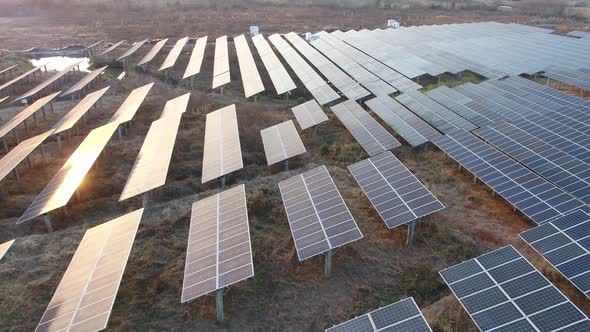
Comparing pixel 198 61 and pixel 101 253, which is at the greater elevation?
pixel 198 61

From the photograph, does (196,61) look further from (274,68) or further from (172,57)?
(274,68)

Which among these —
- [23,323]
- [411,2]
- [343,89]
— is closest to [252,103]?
[343,89]

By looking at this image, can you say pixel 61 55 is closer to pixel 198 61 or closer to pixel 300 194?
pixel 198 61

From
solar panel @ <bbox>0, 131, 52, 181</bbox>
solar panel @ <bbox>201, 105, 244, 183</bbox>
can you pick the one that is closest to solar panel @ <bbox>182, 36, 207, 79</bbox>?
solar panel @ <bbox>201, 105, 244, 183</bbox>

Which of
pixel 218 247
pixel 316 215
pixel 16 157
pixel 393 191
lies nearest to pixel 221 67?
pixel 16 157

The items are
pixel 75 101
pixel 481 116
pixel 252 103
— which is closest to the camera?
pixel 481 116

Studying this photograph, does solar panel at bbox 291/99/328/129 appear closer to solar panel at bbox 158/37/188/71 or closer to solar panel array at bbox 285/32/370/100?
solar panel array at bbox 285/32/370/100

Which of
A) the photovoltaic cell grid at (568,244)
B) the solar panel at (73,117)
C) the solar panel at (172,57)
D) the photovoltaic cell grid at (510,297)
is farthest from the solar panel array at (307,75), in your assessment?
the photovoltaic cell grid at (510,297)
